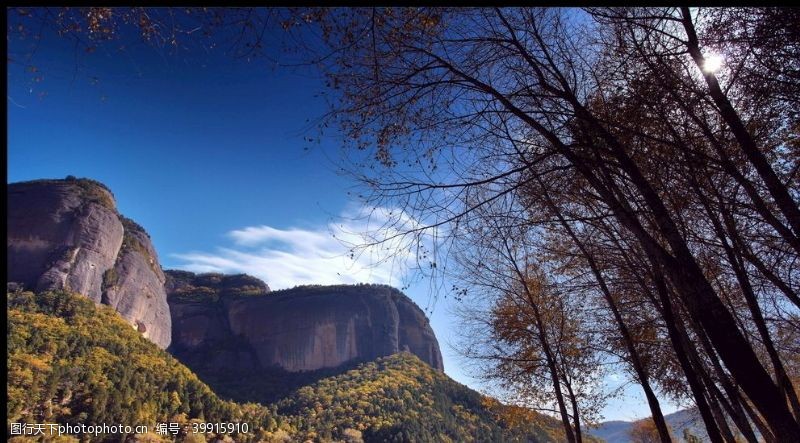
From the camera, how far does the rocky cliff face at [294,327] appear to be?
3720 inches

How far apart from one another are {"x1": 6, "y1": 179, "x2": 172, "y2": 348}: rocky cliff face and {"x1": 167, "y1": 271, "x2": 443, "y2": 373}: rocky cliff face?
72.5 ft

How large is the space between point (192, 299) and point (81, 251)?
48.3 m

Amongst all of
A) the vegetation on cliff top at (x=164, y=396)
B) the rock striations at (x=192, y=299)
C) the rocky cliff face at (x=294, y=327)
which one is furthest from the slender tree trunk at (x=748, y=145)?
the rocky cliff face at (x=294, y=327)

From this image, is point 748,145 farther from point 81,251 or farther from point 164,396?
point 81,251

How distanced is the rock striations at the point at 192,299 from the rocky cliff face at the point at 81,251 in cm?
14

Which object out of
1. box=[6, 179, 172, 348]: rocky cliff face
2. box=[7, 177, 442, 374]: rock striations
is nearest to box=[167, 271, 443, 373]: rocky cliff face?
box=[7, 177, 442, 374]: rock striations

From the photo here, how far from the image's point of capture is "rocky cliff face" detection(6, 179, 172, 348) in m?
58.6

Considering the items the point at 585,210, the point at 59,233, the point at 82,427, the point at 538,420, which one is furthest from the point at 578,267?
the point at 59,233

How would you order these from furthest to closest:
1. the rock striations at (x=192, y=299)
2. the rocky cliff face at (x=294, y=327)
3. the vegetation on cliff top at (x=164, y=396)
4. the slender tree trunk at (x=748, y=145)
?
1. the rocky cliff face at (x=294, y=327)
2. the rock striations at (x=192, y=299)
3. the vegetation on cliff top at (x=164, y=396)
4. the slender tree trunk at (x=748, y=145)

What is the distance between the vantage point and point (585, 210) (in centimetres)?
636

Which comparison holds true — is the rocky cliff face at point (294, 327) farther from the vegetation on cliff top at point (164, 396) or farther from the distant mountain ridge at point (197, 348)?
the vegetation on cliff top at point (164, 396)

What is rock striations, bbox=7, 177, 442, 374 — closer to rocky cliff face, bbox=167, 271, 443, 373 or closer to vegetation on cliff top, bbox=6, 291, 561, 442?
rocky cliff face, bbox=167, 271, 443, 373

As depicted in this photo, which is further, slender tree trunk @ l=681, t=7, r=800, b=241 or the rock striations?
the rock striations

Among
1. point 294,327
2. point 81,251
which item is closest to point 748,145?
point 81,251
